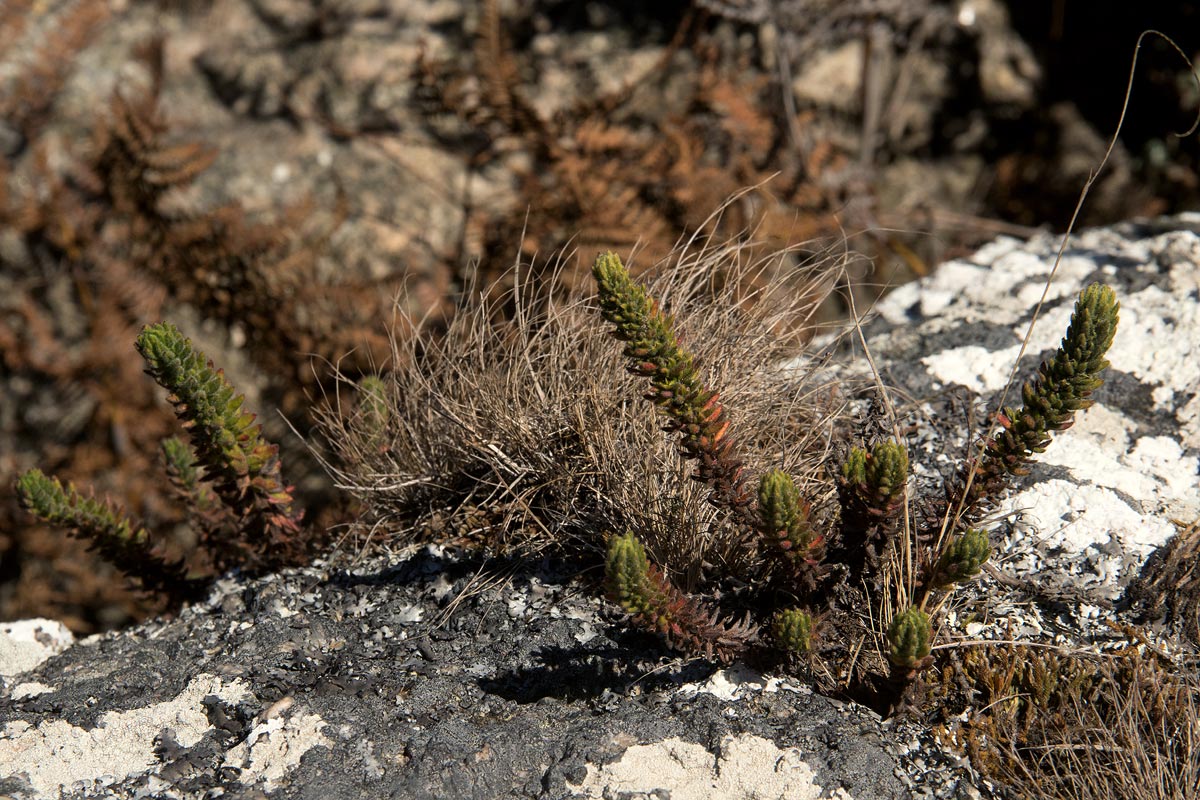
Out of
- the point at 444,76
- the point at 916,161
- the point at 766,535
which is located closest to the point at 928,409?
the point at 766,535

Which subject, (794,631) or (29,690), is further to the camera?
(29,690)

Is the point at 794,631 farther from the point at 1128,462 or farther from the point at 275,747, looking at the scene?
the point at 1128,462

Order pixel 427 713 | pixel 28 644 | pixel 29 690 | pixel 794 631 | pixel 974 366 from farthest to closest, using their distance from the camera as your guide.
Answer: pixel 974 366
pixel 28 644
pixel 29 690
pixel 427 713
pixel 794 631

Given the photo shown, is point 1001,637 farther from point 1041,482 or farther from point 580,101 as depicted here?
point 580,101

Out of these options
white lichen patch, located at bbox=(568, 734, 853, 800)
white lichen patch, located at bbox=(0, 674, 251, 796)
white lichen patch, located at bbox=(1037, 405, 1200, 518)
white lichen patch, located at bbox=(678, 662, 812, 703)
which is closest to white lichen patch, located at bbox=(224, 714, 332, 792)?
white lichen patch, located at bbox=(0, 674, 251, 796)

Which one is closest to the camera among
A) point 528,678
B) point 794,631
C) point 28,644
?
point 794,631

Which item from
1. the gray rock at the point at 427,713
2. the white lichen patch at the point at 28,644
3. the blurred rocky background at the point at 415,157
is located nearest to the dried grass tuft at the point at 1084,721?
the gray rock at the point at 427,713

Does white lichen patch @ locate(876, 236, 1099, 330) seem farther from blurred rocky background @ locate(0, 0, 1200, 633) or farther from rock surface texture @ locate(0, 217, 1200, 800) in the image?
blurred rocky background @ locate(0, 0, 1200, 633)

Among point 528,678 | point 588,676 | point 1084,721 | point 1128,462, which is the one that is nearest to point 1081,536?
point 1128,462
